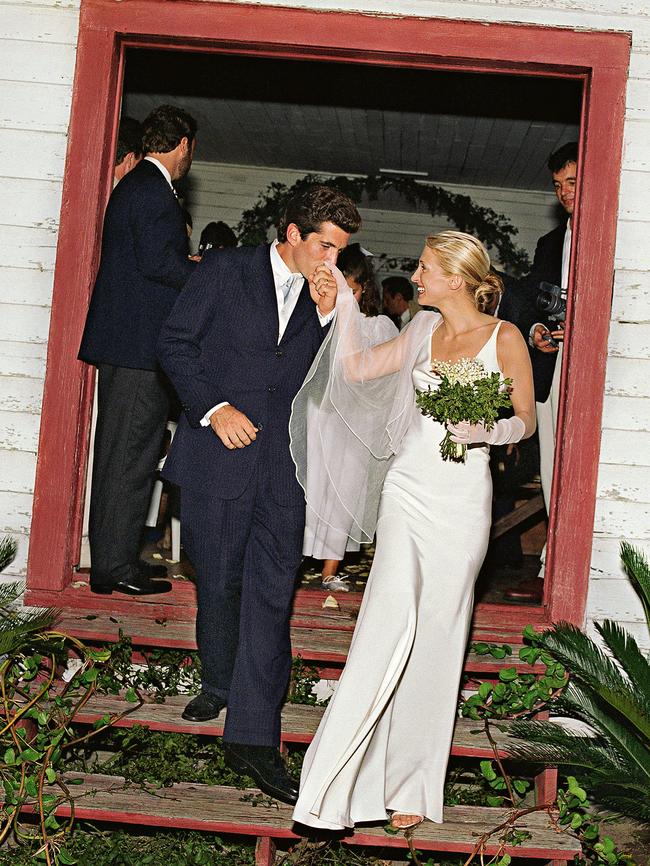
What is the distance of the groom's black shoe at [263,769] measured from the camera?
422 cm

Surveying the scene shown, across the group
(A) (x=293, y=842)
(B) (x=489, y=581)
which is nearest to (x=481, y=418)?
(A) (x=293, y=842)

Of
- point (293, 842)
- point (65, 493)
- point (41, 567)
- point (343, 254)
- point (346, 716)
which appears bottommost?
point (293, 842)

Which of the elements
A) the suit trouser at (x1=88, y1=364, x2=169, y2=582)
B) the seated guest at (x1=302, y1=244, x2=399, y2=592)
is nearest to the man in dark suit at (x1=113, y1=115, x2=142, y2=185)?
the seated guest at (x1=302, y1=244, x2=399, y2=592)

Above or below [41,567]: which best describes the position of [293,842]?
below

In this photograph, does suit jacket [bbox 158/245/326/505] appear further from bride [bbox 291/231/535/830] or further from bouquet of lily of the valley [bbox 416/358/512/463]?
bouquet of lily of the valley [bbox 416/358/512/463]

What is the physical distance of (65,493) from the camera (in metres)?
5.25

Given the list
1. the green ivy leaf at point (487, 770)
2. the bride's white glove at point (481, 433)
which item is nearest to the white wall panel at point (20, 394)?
the bride's white glove at point (481, 433)

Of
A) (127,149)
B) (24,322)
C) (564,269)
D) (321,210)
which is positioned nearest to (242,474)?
(321,210)

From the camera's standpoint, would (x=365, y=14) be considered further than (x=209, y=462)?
Yes

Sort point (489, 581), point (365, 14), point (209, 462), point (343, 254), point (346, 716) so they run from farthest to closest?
1. point (489, 581)
2. point (343, 254)
3. point (365, 14)
4. point (209, 462)
5. point (346, 716)

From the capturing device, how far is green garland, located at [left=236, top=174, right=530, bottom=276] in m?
12.1

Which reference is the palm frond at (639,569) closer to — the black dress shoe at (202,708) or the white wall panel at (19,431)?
the black dress shoe at (202,708)

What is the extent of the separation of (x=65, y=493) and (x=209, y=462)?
129 centimetres

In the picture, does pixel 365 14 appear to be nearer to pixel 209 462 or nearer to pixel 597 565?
pixel 209 462
